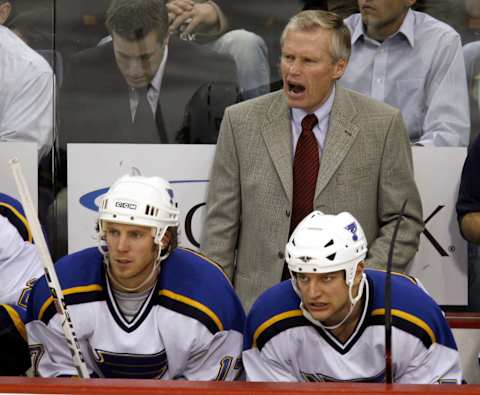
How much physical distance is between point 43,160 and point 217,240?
0.82m

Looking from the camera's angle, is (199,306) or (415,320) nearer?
(415,320)

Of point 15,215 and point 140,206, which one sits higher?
point 140,206

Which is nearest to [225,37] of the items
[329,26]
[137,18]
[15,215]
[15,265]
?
[137,18]

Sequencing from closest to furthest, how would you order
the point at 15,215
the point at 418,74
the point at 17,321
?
the point at 17,321
the point at 15,215
the point at 418,74

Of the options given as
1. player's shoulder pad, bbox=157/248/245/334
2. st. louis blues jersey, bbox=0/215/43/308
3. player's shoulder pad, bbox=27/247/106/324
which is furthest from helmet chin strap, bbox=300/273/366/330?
st. louis blues jersey, bbox=0/215/43/308

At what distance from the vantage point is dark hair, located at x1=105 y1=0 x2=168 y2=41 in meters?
4.06

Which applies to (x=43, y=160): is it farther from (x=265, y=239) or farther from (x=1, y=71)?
(x=265, y=239)

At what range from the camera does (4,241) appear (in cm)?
362

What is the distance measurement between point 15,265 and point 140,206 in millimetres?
748

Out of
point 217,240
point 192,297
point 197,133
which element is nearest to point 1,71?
point 197,133

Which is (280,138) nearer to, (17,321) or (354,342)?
(354,342)

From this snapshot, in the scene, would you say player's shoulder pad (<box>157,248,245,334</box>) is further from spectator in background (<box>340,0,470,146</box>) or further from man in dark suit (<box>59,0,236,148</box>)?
spectator in background (<box>340,0,470,146</box>)

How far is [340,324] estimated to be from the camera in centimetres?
303

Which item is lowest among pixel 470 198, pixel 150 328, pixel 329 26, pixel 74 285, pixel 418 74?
pixel 150 328
